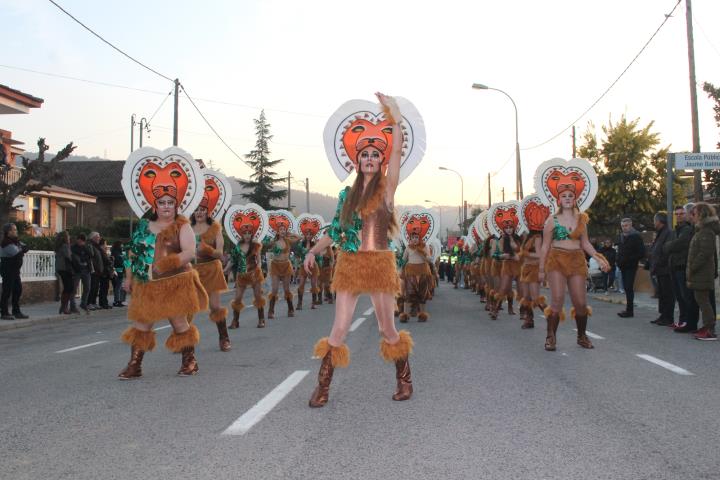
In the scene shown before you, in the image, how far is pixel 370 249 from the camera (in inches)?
215

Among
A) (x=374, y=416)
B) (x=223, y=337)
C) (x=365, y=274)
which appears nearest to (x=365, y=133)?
(x=365, y=274)

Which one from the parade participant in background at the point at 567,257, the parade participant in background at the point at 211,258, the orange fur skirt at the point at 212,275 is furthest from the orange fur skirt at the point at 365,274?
the parade participant in background at the point at 567,257

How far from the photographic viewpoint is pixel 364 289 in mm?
5297

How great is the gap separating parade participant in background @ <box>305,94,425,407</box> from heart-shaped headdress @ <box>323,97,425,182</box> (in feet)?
0.05

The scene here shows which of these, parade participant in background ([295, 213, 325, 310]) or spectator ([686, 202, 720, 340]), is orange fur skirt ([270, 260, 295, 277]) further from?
spectator ([686, 202, 720, 340])

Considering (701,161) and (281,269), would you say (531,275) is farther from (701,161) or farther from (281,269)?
(701,161)

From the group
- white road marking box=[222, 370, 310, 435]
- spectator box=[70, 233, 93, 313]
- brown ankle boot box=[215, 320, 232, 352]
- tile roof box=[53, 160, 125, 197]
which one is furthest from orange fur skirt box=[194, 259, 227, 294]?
tile roof box=[53, 160, 125, 197]

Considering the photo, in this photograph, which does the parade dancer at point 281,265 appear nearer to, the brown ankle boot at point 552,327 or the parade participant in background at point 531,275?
the parade participant in background at point 531,275

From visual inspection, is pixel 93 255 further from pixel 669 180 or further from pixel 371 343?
pixel 669 180

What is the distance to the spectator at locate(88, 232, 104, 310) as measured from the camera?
16672 mm

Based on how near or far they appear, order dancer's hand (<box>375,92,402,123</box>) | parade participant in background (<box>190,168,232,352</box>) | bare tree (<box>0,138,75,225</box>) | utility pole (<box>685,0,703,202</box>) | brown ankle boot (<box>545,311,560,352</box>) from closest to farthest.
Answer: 1. dancer's hand (<box>375,92,402,123</box>)
2. parade participant in background (<box>190,168,232,352</box>)
3. brown ankle boot (<box>545,311,560,352</box>)
4. bare tree (<box>0,138,75,225</box>)
5. utility pole (<box>685,0,703,202</box>)

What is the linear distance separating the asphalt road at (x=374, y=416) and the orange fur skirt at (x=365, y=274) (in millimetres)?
869

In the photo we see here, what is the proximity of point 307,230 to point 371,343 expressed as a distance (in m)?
10.0

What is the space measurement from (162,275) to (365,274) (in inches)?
83.8
